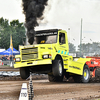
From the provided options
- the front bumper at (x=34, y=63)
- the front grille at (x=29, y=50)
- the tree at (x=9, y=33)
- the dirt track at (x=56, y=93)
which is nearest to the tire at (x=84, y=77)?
the front bumper at (x=34, y=63)

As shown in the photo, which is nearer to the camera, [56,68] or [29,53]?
[56,68]

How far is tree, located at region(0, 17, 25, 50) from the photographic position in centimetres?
7974

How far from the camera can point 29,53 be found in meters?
14.6

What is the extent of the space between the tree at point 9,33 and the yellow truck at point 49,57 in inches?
2498

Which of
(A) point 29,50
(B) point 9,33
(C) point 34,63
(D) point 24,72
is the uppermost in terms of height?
(B) point 9,33

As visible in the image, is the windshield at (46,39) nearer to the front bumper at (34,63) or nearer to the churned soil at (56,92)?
the front bumper at (34,63)

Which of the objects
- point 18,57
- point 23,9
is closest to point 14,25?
point 23,9

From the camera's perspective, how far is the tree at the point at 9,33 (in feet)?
262

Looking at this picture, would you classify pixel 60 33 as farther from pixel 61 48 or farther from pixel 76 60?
pixel 76 60

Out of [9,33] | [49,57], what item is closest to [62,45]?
[49,57]

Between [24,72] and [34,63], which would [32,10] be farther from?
[34,63]

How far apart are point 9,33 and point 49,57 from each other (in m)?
66.8

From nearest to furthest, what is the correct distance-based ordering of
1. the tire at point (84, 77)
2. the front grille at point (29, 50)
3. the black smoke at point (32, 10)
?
the front grille at point (29, 50) < the tire at point (84, 77) < the black smoke at point (32, 10)

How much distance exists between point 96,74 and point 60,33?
4.94 m
